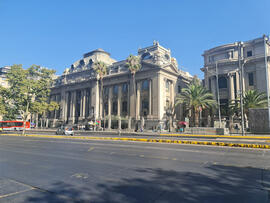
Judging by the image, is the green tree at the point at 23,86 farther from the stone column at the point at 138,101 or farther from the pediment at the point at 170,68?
the pediment at the point at 170,68

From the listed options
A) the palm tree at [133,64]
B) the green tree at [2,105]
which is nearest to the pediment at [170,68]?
the palm tree at [133,64]

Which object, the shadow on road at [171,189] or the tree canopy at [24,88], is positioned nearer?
the shadow on road at [171,189]

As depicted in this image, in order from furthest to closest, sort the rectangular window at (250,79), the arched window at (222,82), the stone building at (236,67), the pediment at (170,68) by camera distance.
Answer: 1. the pediment at (170,68)
2. the arched window at (222,82)
3. the rectangular window at (250,79)
4. the stone building at (236,67)

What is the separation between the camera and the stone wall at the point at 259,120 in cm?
2353

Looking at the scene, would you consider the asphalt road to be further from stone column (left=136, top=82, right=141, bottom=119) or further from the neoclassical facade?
stone column (left=136, top=82, right=141, bottom=119)

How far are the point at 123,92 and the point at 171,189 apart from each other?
49.0 meters

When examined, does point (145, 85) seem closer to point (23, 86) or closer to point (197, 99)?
point (197, 99)

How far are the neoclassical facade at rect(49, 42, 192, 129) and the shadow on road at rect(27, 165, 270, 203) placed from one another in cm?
3403

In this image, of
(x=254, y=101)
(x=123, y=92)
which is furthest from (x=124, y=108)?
(x=254, y=101)

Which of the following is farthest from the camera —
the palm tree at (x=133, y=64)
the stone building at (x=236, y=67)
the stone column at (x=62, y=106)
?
the stone column at (x=62, y=106)

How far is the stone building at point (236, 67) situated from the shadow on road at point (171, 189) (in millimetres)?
38173

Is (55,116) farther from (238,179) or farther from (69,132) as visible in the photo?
(238,179)

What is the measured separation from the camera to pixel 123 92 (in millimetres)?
53375

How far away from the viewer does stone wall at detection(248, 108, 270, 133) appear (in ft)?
77.2
